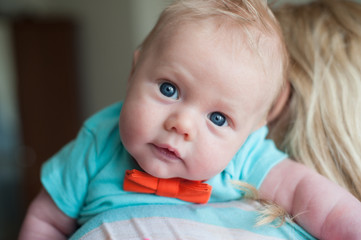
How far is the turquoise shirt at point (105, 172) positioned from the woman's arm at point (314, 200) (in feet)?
0.10

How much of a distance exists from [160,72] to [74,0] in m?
4.31

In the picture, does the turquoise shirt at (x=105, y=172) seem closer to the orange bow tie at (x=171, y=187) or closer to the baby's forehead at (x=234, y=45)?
the orange bow tie at (x=171, y=187)

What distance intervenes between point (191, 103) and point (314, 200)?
316mm

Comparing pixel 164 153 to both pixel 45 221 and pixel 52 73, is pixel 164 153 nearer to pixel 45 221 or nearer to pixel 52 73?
pixel 45 221

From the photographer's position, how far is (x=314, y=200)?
0.78m

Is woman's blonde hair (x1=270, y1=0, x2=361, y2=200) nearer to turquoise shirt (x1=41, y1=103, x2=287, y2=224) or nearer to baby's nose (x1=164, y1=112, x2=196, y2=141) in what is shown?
turquoise shirt (x1=41, y1=103, x2=287, y2=224)

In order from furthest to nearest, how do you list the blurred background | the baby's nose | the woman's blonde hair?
the blurred background → the woman's blonde hair → the baby's nose

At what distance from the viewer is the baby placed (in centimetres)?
72

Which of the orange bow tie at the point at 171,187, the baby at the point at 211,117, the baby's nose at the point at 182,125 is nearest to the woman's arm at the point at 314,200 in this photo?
the baby at the point at 211,117

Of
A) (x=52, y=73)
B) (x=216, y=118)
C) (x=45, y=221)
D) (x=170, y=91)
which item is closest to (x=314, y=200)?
(x=216, y=118)

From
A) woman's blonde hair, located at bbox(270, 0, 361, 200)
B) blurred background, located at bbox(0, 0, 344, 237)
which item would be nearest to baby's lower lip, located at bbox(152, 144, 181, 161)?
woman's blonde hair, located at bbox(270, 0, 361, 200)

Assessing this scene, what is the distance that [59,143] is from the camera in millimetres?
4156

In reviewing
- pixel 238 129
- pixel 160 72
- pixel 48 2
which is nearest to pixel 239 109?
pixel 238 129

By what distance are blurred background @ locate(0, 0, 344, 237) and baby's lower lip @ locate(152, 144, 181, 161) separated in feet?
11.8
